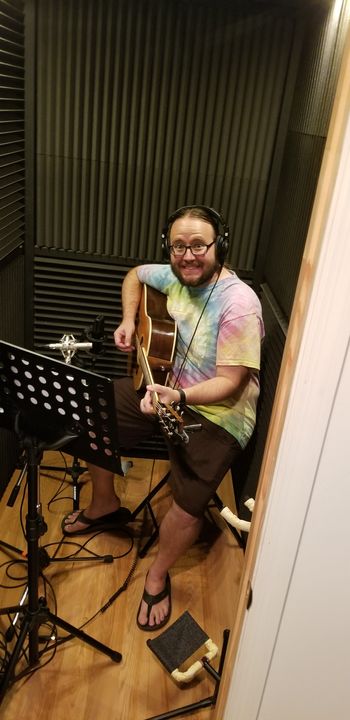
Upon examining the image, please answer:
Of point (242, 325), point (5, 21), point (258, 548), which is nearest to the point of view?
point (258, 548)

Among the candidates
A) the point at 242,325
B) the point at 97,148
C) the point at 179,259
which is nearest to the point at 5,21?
the point at 97,148

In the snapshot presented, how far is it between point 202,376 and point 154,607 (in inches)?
37.2

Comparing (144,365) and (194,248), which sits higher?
(194,248)

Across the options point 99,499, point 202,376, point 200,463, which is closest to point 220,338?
point 202,376

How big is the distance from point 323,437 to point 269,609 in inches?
14.1

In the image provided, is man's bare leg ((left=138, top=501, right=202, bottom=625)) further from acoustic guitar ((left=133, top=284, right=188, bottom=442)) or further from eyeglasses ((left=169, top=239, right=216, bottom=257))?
eyeglasses ((left=169, top=239, right=216, bottom=257))

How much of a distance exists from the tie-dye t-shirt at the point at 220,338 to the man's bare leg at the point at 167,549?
1.26 ft

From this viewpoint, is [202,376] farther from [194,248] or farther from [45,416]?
[45,416]

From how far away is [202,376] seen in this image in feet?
7.30

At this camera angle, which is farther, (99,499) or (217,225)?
(99,499)

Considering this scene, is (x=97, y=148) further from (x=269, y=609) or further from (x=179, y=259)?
(x=269, y=609)

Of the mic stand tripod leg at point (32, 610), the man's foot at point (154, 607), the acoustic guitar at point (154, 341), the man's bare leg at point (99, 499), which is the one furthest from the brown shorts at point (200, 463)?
the mic stand tripod leg at point (32, 610)

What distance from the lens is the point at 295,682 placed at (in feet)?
3.38

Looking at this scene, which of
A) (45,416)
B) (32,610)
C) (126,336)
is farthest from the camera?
(126,336)
